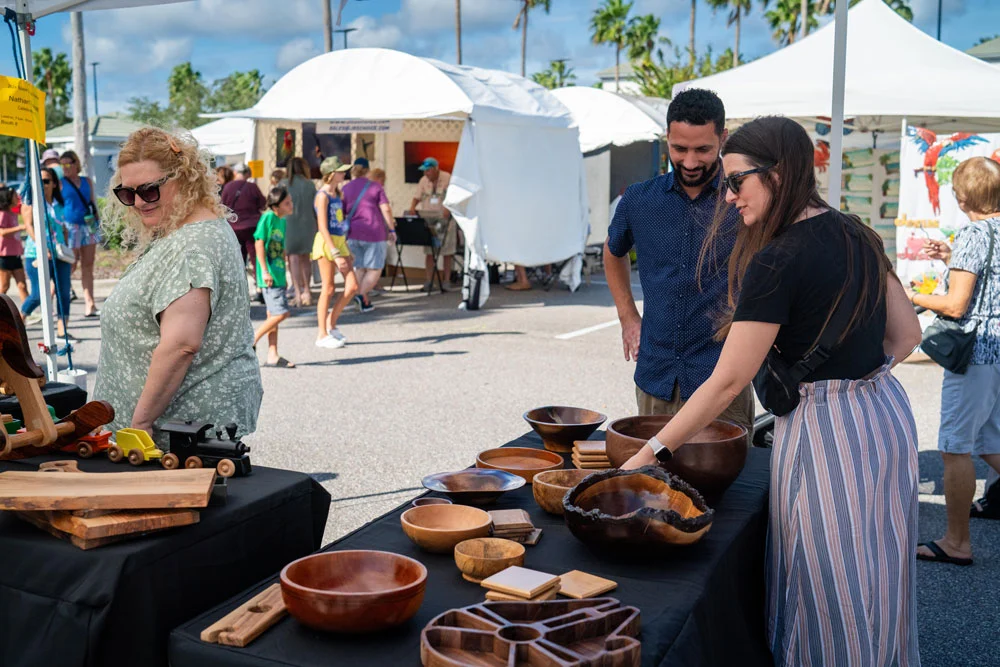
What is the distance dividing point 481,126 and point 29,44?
23.4ft

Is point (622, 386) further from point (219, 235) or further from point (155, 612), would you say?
point (155, 612)

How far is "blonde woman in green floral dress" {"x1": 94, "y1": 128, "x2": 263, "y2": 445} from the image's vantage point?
2572mm

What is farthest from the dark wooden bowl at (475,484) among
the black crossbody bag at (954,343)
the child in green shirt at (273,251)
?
the child in green shirt at (273,251)

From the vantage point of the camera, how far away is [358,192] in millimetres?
10219

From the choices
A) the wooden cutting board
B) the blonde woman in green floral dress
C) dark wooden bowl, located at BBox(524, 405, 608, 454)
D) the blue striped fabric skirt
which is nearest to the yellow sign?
the blonde woman in green floral dress

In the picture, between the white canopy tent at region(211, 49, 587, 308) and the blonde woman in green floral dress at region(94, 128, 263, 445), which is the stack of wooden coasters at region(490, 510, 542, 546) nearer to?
the blonde woman in green floral dress at region(94, 128, 263, 445)

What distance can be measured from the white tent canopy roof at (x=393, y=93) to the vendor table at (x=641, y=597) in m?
9.19

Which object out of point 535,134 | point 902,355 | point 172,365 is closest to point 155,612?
point 172,365

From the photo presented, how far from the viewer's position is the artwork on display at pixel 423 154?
14484 millimetres

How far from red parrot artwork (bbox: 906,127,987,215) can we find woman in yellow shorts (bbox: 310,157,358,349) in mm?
4951

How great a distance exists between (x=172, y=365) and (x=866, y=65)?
7360mm

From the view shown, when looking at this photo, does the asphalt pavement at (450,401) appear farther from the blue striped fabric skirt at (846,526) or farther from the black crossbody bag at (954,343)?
the blue striped fabric skirt at (846,526)

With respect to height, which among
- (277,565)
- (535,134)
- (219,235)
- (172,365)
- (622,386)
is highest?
(535,134)

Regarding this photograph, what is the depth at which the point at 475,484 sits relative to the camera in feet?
7.73
